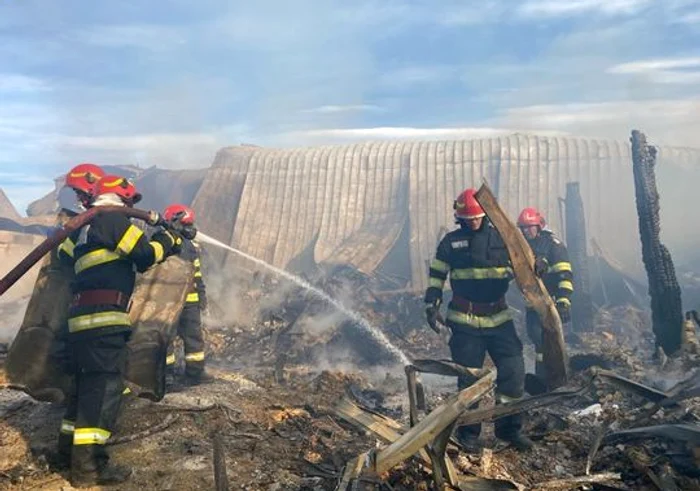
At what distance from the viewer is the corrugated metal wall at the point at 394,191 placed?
15.9 metres

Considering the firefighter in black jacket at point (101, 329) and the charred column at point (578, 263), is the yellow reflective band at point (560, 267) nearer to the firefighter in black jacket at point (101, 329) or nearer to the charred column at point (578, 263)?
the firefighter in black jacket at point (101, 329)

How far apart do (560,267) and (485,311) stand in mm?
1690

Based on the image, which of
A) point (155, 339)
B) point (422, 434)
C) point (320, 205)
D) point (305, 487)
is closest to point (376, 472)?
point (422, 434)

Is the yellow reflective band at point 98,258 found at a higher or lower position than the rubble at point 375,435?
higher

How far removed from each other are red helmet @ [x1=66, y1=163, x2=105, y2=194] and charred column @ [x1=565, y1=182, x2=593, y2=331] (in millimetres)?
9376

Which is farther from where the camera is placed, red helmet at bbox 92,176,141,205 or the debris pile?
red helmet at bbox 92,176,141,205

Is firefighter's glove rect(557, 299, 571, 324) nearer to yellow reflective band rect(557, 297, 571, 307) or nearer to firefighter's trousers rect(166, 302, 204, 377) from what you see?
yellow reflective band rect(557, 297, 571, 307)

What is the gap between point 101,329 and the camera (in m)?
3.94

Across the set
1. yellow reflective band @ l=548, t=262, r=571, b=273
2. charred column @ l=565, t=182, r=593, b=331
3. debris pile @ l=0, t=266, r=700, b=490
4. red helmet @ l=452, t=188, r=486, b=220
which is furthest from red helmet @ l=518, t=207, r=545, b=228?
charred column @ l=565, t=182, r=593, b=331

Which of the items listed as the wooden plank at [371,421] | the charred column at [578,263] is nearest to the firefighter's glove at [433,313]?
the wooden plank at [371,421]

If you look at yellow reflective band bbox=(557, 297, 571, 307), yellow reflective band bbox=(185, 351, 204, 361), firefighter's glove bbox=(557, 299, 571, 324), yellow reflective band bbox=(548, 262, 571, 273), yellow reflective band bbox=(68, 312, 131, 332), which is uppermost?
yellow reflective band bbox=(548, 262, 571, 273)

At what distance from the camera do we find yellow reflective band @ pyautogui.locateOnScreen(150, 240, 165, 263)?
404 centimetres

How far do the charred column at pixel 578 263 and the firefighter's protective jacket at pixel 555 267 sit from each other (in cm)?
455

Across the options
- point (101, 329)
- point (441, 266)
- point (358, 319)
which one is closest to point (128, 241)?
point (101, 329)
